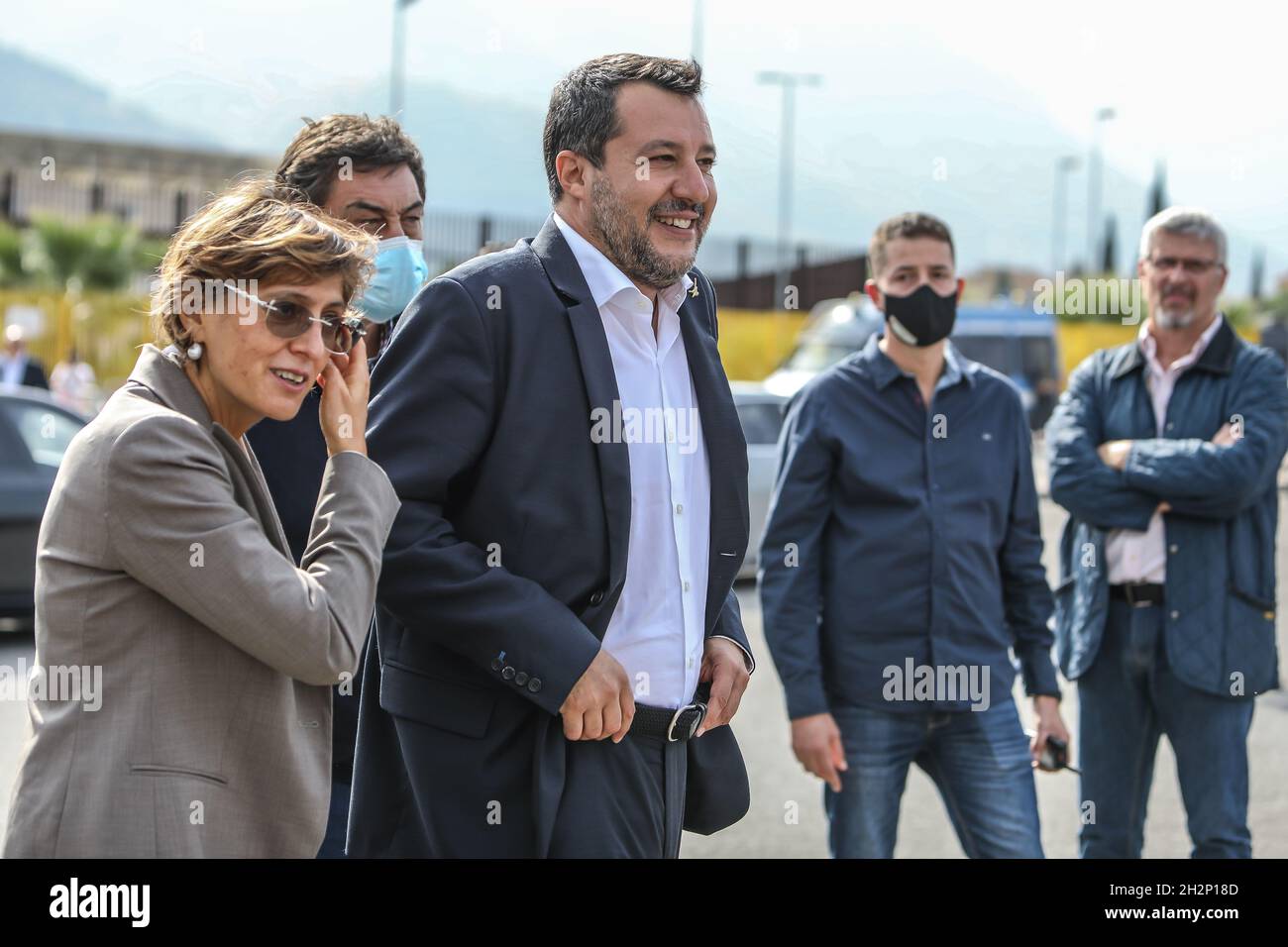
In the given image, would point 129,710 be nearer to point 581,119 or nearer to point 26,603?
point 581,119

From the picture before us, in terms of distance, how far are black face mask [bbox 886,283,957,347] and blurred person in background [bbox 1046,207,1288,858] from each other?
67 cm

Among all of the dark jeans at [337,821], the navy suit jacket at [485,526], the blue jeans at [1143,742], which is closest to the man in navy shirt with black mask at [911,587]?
the blue jeans at [1143,742]

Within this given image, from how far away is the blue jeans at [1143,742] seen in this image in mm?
4512

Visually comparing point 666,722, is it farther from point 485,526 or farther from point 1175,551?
point 1175,551

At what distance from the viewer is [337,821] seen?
11.0ft

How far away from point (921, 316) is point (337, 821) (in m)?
2.31

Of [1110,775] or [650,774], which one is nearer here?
[650,774]

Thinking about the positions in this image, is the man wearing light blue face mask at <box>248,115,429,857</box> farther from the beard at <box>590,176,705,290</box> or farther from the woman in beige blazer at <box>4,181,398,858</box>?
the woman in beige blazer at <box>4,181,398,858</box>

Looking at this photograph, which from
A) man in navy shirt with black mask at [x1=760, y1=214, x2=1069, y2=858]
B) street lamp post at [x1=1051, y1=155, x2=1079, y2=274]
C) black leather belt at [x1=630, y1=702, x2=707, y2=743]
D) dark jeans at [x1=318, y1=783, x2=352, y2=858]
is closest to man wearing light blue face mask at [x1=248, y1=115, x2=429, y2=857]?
dark jeans at [x1=318, y1=783, x2=352, y2=858]

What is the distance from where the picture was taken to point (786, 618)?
4398mm

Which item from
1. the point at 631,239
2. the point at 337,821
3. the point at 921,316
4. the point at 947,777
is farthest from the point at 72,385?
the point at 631,239

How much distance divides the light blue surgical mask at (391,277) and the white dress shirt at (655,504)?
0.75 metres
